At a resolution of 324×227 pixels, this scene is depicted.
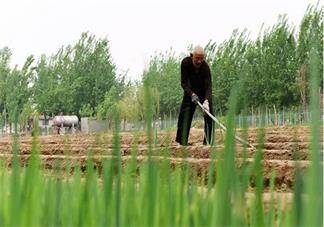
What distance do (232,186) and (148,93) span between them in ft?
0.33

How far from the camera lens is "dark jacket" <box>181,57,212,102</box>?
5.61m

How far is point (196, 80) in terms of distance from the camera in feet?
19.1

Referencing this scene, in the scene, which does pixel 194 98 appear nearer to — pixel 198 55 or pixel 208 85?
pixel 208 85

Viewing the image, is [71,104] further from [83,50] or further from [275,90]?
[275,90]

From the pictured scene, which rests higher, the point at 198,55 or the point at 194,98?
the point at 198,55

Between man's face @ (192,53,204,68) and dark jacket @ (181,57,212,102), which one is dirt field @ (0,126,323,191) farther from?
man's face @ (192,53,204,68)

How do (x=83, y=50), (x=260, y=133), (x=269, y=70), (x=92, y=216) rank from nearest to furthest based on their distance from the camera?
(x=260, y=133) < (x=92, y=216) < (x=269, y=70) < (x=83, y=50)

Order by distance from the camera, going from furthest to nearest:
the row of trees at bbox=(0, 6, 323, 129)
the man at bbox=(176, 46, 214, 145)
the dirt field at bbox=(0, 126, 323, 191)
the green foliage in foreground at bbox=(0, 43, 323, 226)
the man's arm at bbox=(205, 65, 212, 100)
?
1. the row of trees at bbox=(0, 6, 323, 129)
2. the man's arm at bbox=(205, 65, 212, 100)
3. the man at bbox=(176, 46, 214, 145)
4. the dirt field at bbox=(0, 126, 323, 191)
5. the green foliage in foreground at bbox=(0, 43, 323, 226)

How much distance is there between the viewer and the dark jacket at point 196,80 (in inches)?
221

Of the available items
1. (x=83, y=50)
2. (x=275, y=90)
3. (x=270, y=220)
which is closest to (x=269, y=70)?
(x=275, y=90)

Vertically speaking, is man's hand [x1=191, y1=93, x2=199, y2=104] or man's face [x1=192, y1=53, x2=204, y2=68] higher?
man's face [x1=192, y1=53, x2=204, y2=68]

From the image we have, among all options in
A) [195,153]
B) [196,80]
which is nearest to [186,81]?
[196,80]

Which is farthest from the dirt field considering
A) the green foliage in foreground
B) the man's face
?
the man's face

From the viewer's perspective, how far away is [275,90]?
82.9ft
